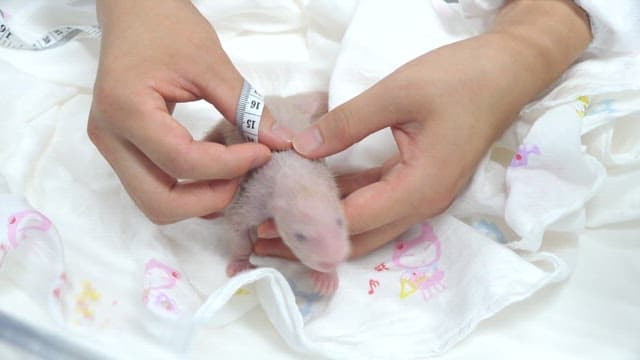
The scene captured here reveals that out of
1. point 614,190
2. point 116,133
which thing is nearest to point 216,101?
point 116,133

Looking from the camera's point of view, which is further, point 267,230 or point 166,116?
point 267,230

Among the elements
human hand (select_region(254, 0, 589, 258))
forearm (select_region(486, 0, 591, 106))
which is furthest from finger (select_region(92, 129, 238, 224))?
forearm (select_region(486, 0, 591, 106))

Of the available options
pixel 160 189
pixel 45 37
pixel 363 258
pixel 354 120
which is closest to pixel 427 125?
pixel 354 120

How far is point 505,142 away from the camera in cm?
102

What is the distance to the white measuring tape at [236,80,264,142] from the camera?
0.88 metres

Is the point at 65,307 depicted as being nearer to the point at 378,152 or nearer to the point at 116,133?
the point at 116,133

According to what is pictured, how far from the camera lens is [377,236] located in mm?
938

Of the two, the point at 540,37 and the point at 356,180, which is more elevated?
the point at 540,37

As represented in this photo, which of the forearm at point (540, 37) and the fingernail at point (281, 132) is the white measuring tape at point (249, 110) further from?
the forearm at point (540, 37)

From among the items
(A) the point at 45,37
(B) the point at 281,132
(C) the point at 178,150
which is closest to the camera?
(C) the point at 178,150

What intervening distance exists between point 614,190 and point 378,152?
0.29 metres

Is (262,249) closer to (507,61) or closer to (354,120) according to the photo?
(354,120)

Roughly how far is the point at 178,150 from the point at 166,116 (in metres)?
0.04

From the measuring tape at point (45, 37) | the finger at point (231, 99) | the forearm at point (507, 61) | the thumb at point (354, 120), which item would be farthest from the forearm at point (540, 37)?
the measuring tape at point (45, 37)
